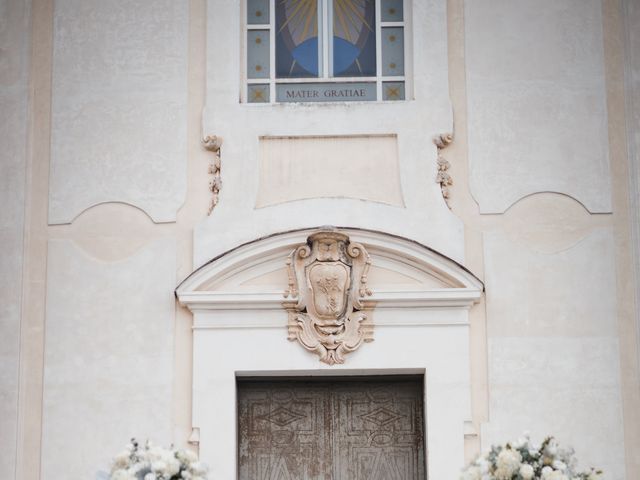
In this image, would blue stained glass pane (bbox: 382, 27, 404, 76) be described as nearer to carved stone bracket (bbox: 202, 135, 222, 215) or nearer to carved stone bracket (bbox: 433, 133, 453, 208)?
carved stone bracket (bbox: 433, 133, 453, 208)

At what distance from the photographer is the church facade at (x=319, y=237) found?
36.0 feet

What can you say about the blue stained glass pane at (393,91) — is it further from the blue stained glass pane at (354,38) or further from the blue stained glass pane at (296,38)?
the blue stained glass pane at (296,38)

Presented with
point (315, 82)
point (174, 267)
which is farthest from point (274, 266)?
point (315, 82)

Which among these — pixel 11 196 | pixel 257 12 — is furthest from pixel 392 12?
pixel 11 196

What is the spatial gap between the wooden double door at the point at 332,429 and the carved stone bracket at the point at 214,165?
1.44m

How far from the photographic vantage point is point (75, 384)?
1108 cm

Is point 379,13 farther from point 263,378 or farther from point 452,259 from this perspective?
point 263,378

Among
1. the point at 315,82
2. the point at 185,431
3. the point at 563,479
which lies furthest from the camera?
the point at 315,82

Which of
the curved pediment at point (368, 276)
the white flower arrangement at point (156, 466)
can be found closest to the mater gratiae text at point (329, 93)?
the curved pediment at point (368, 276)

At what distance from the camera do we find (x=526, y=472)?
347 inches

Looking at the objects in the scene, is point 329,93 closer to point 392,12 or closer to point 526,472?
point 392,12

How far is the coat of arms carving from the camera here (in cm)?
1098

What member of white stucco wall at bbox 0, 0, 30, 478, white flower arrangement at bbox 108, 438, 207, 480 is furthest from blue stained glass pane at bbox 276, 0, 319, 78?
white flower arrangement at bbox 108, 438, 207, 480

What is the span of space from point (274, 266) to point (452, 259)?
4.44 ft
